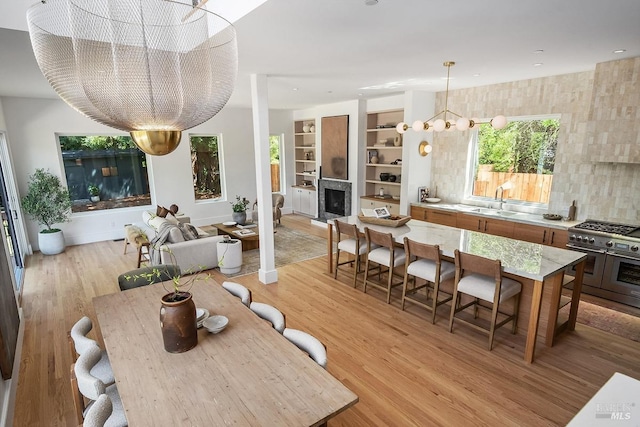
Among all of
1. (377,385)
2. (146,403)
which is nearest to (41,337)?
(146,403)

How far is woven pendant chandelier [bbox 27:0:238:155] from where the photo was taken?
3.83 ft

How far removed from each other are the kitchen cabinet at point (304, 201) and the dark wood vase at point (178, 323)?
690cm

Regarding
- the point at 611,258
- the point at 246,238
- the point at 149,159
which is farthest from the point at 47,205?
the point at 611,258

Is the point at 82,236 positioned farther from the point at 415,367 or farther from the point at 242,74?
the point at 415,367

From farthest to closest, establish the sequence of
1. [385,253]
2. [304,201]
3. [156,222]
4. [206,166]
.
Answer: [304,201] < [206,166] < [156,222] < [385,253]

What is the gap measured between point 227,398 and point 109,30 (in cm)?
163

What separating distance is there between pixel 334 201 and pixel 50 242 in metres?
5.74

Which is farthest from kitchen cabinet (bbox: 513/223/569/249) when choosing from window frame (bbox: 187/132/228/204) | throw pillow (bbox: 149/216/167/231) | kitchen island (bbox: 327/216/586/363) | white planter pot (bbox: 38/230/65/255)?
white planter pot (bbox: 38/230/65/255)

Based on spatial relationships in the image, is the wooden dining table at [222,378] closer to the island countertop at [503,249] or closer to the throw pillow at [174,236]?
the island countertop at [503,249]

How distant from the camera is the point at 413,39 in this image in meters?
2.92

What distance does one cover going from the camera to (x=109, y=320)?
92.6 inches

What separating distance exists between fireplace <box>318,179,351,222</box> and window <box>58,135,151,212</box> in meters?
4.04

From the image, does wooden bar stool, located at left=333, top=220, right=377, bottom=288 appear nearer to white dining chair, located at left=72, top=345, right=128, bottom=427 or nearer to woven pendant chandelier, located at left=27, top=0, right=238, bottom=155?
white dining chair, located at left=72, top=345, right=128, bottom=427

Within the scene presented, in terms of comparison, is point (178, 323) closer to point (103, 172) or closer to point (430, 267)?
point (430, 267)
